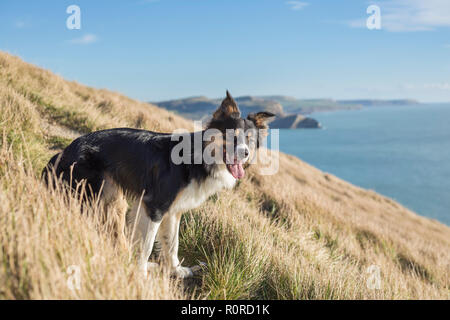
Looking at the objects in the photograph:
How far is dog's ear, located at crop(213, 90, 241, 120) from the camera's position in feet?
12.6

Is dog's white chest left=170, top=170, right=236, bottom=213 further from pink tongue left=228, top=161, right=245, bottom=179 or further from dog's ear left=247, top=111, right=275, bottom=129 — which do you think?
dog's ear left=247, top=111, right=275, bottom=129

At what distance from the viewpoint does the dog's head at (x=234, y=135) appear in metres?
3.74

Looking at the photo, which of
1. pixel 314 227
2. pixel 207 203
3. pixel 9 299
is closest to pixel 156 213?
pixel 9 299

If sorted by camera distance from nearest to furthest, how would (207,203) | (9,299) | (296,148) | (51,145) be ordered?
(9,299) < (207,203) < (51,145) < (296,148)

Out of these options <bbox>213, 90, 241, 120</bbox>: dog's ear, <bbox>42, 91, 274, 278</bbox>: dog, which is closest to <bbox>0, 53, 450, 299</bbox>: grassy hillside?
<bbox>42, 91, 274, 278</bbox>: dog

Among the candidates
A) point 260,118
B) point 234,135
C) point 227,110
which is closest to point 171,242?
point 234,135

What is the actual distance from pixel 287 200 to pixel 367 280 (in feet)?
16.4

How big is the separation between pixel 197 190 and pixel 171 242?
774 millimetres

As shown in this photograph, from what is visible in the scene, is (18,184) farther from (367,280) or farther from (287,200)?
(287,200)

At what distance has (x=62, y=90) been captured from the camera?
11.8 m

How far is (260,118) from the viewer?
4285mm

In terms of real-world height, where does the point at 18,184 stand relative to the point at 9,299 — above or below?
above

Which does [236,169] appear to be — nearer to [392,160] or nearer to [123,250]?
[123,250]

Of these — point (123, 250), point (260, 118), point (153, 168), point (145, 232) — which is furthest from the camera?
point (260, 118)
